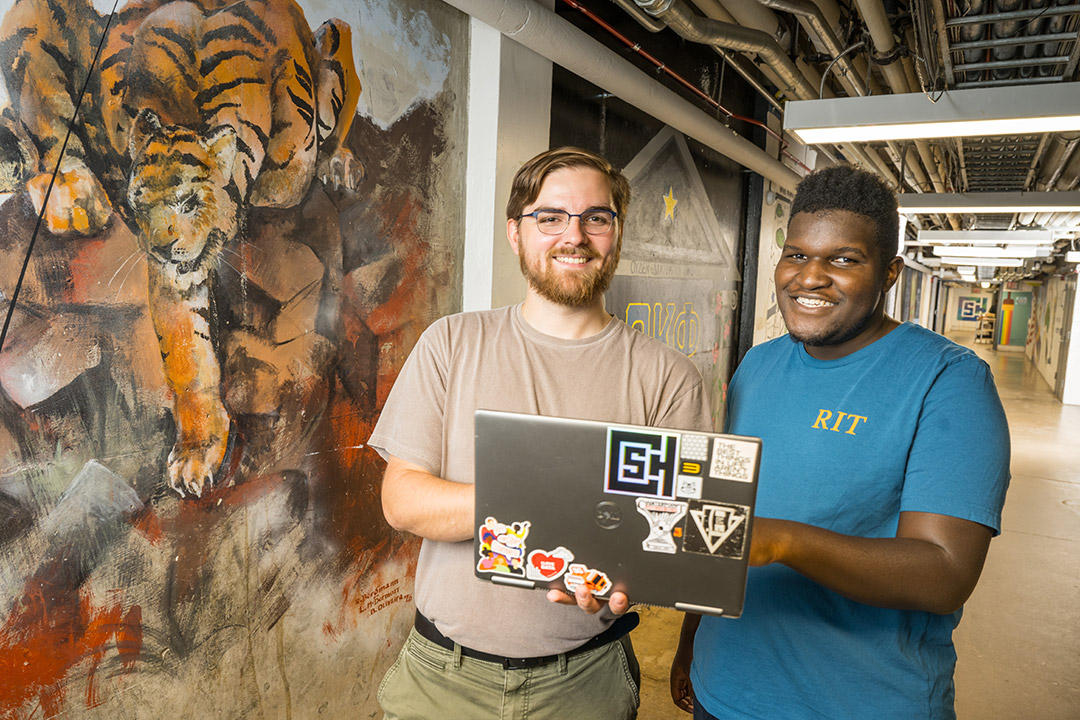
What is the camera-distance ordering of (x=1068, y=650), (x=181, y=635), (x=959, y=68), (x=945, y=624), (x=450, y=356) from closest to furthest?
(x=945, y=624), (x=450, y=356), (x=181, y=635), (x=1068, y=650), (x=959, y=68)

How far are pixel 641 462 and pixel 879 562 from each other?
16.5 inches

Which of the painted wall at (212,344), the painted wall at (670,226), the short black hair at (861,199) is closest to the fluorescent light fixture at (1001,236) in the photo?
the painted wall at (670,226)

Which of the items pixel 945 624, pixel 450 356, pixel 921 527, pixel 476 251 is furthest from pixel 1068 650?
pixel 450 356

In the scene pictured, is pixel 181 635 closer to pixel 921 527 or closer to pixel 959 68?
pixel 921 527

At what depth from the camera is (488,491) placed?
97 centimetres

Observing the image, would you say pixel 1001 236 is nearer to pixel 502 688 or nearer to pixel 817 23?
pixel 817 23

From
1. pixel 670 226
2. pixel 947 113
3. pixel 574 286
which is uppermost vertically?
pixel 947 113

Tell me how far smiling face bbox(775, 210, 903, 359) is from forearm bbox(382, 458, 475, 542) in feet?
2.38

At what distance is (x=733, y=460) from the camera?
88 centimetres

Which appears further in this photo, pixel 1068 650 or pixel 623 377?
pixel 1068 650

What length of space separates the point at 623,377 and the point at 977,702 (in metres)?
2.66

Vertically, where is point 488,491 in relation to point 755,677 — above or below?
above

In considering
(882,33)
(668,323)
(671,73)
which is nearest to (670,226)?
(668,323)

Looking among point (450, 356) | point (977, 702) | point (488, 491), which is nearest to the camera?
point (488, 491)
